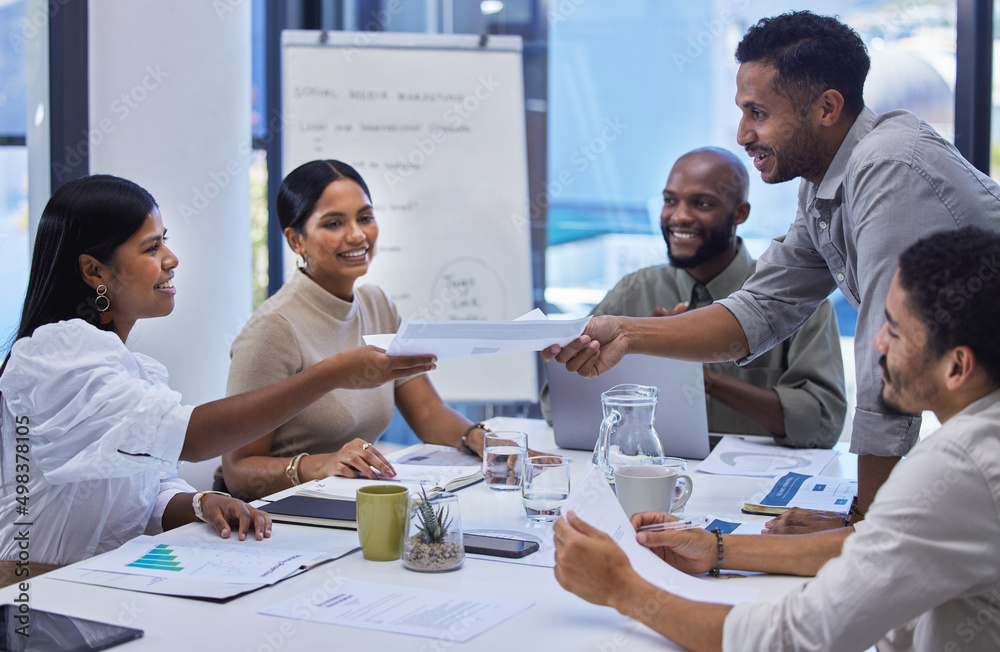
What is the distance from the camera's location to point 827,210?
5.73ft

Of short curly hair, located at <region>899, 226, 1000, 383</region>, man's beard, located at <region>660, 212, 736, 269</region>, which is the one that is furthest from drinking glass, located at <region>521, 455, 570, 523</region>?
man's beard, located at <region>660, 212, 736, 269</region>

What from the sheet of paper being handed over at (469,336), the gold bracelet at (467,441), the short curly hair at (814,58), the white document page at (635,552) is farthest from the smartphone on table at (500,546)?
the short curly hair at (814,58)

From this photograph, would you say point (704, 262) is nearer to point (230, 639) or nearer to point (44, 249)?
point (44, 249)

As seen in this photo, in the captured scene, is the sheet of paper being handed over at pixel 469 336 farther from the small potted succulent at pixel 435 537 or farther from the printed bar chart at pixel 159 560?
the printed bar chart at pixel 159 560

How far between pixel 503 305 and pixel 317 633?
2.52m

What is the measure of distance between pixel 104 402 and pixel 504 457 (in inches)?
29.6

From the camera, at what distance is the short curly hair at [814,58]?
5.56 feet

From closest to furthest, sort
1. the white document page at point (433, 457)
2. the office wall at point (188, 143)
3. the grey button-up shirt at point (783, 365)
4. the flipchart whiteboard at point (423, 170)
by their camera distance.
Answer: the white document page at point (433, 457), the grey button-up shirt at point (783, 365), the office wall at point (188, 143), the flipchart whiteboard at point (423, 170)

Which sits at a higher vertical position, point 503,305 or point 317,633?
point 503,305

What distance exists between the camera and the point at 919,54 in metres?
3.44

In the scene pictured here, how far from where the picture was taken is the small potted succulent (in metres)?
1.30

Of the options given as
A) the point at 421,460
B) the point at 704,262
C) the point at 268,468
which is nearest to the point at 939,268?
the point at 421,460

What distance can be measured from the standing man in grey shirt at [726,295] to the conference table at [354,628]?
111cm

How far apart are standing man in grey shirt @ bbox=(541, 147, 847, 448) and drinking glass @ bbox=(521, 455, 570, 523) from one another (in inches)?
37.2
